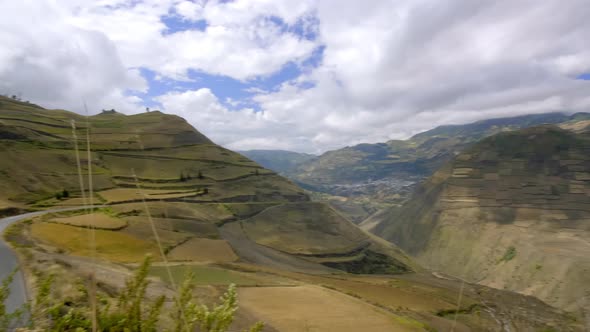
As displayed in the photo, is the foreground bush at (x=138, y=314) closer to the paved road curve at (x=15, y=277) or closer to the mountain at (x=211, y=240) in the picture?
the mountain at (x=211, y=240)

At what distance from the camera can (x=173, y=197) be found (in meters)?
80.1

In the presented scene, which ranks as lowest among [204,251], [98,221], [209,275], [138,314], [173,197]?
[204,251]

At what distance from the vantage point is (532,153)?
465 ft

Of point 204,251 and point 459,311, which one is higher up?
point 204,251

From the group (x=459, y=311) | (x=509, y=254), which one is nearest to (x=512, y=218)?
(x=509, y=254)

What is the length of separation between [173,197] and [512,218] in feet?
337

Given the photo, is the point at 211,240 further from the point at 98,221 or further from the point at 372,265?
the point at 372,265

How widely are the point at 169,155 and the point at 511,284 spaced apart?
96574mm

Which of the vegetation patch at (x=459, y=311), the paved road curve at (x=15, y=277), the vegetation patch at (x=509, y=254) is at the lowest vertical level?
the vegetation patch at (x=509, y=254)

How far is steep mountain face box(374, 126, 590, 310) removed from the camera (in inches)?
3312

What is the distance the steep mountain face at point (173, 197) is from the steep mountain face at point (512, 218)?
26251 millimetres

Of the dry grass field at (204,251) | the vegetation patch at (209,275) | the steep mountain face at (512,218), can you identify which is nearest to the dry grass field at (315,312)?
the vegetation patch at (209,275)

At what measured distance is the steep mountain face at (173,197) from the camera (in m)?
58.2

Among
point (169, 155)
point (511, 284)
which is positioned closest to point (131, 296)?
point (511, 284)
